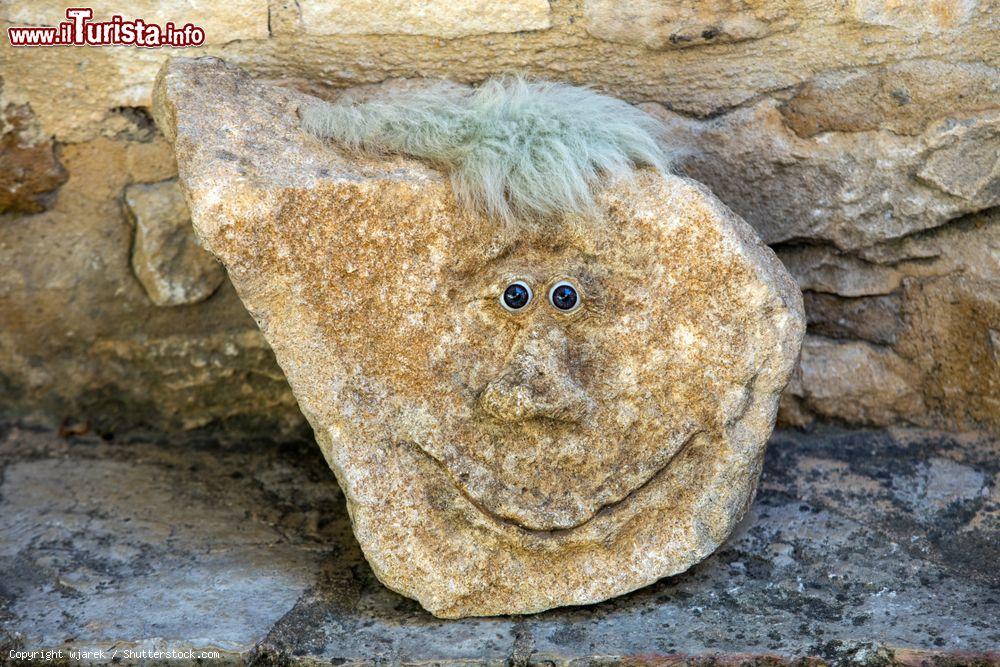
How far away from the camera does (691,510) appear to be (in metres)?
1.71

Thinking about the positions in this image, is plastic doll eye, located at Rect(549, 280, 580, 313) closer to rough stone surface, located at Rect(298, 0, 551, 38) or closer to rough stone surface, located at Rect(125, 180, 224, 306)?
rough stone surface, located at Rect(298, 0, 551, 38)

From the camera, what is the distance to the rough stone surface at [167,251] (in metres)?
2.15

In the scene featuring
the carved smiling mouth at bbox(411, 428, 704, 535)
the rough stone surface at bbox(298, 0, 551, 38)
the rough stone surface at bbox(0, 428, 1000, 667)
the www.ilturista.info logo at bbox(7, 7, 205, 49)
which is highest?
the rough stone surface at bbox(298, 0, 551, 38)

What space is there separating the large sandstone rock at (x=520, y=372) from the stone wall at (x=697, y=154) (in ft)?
1.47

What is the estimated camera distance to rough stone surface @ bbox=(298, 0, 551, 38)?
6.72 ft

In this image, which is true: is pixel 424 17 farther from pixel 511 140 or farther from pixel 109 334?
pixel 109 334

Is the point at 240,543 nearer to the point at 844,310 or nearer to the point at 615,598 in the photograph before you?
the point at 615,598

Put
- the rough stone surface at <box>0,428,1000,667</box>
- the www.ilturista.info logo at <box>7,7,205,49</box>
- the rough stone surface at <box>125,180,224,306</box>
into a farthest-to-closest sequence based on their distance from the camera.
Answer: the rough stone surface at <box>125,180,224,306</box> → the www.ilturista.info logo at <box>7,7,205,49</box> → the rough stone surface at <box>0,428,1000,667</box>

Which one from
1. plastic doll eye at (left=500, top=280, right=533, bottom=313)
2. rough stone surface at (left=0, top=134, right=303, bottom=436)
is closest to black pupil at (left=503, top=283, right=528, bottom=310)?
plastic doll eye at (left=500, top=280, right=533, bottom=313)

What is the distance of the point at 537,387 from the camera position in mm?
1649

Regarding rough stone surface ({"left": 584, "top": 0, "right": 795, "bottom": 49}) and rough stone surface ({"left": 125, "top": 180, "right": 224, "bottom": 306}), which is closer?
rough stone surface ({"left": 584, "top": 0, "right": 795, "bottom": 49})

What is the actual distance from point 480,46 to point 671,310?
73 cm

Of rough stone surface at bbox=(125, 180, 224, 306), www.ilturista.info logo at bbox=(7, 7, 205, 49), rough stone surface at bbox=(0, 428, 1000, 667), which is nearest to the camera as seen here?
rough stone surface at bbox=(0, 428, 1000, 667)

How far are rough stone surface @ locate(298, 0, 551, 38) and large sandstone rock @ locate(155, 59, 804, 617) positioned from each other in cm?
45
